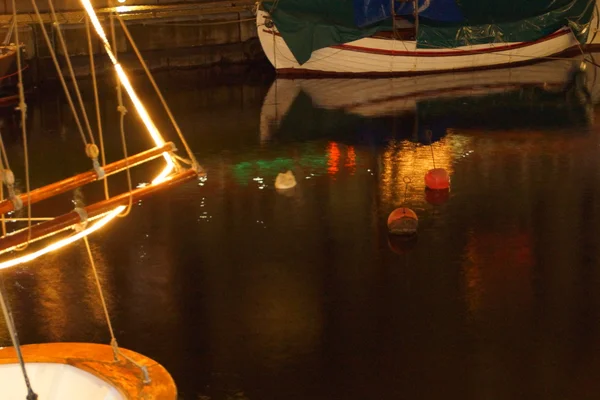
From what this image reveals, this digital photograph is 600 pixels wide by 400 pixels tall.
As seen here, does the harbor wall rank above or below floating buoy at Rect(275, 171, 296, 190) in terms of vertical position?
above

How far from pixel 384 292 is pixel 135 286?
9.38 feet

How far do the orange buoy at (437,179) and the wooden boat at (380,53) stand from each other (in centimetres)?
1117

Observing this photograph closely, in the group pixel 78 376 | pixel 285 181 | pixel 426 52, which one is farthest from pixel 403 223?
pixel 426 52

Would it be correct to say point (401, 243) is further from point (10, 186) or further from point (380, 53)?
point (380, 53)

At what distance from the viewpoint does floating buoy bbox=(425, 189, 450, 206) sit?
1380 centimetres

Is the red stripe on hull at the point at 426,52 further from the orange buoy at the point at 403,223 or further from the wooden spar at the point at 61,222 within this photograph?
the wooden spar at the point at 61,222

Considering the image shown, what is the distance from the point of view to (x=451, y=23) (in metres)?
25.8

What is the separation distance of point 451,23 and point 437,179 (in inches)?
496

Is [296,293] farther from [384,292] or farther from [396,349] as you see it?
[396,349]

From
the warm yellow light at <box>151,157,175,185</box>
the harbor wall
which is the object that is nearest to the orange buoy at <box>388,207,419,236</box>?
the warm yellow light at <box>151,157,175,185</box>

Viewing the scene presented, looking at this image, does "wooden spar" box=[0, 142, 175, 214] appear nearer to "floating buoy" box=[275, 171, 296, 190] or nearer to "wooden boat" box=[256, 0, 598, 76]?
"floating buoy" box=[275, 171, 296, 190]

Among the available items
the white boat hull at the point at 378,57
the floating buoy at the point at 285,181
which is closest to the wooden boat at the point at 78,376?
the floating buoy at the point at 285,181

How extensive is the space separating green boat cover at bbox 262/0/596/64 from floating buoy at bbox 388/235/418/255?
43.8 feet

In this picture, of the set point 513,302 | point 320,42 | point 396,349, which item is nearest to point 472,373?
point 396,349
